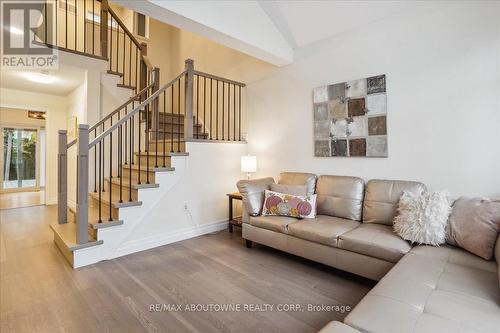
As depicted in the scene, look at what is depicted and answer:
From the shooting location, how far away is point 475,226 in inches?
→ 74.6

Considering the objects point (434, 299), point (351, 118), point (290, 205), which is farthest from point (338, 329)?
point (351, 118)

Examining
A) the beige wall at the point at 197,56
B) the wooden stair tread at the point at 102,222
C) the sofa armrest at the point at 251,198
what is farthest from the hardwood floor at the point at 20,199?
the sofa armrest at the point at 251,198

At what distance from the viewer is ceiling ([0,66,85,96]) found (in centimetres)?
386

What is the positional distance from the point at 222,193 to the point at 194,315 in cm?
219

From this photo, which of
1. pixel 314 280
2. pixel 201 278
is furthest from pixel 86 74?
pixel 314 280

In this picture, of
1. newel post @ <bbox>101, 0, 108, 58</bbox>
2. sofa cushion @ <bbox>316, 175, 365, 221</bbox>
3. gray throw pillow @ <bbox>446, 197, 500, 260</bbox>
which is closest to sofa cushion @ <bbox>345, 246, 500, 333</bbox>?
gray throw pillow @ <bbox>446, 197, 500, 260</bbox>

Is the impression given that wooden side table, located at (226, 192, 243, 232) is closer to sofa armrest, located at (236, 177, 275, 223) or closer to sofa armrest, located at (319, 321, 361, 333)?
sofa armrest, located at (236, 177, 275, 223)

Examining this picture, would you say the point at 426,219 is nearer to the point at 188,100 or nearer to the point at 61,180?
the point at 188,100

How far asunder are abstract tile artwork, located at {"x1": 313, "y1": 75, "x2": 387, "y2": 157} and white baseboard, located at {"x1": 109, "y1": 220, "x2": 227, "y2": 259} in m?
1.85

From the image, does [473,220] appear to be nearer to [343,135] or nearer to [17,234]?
[343,135]

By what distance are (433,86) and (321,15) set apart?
59.1 inches

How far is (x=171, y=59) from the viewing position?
627cm

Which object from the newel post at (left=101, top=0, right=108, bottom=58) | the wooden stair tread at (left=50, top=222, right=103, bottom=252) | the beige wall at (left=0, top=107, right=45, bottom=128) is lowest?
the wooden stair tread at (left=50, top=222, right=103, bottom=252)

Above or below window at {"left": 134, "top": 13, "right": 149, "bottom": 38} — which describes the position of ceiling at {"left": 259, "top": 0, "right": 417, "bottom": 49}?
below
